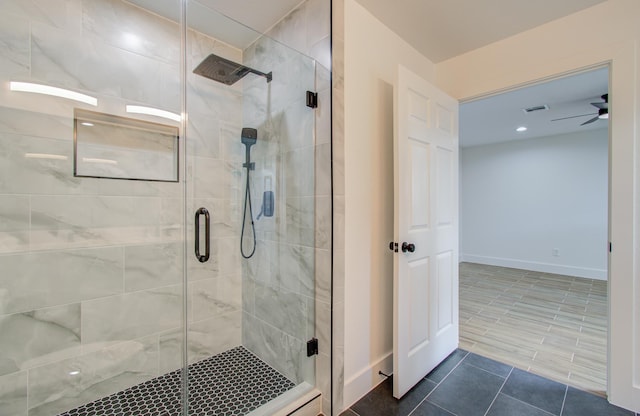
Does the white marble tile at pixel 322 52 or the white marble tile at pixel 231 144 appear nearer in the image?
the white marble tile at pixel 322 52

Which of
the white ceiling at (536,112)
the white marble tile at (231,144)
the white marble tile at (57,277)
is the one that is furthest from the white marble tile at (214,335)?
the white ceiling at (536,112)

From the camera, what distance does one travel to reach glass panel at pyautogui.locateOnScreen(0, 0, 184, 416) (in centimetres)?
151

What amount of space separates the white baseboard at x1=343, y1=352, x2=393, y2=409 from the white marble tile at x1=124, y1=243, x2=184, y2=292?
1360 millimetres

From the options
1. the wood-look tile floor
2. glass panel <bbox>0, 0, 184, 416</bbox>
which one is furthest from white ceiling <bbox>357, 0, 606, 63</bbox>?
the wood-look tile floor

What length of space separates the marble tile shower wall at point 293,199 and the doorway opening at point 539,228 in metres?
1.54

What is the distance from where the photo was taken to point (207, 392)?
1.79 meters

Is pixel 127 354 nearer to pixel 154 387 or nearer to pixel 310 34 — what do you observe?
pixel 154 387

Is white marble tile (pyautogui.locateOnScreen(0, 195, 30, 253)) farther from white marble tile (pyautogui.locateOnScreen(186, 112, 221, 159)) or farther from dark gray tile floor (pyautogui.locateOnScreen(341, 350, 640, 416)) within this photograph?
dark gray tile floor (pyautogui.locateOnScreen(341, 350, 640, 416))

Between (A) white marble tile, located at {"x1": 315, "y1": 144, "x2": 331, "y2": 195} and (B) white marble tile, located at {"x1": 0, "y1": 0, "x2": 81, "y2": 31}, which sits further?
(A) white marble tile, located at {"x1": 315, "y1": 144, "x2": 331, "y2": 195}

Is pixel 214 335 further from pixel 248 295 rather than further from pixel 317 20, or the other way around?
pixel 317 20

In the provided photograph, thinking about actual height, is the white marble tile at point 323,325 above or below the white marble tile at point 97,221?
below

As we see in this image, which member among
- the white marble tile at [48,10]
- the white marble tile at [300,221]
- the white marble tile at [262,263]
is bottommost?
the white marble tile at [262,263]

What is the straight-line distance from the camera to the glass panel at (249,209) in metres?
1.85

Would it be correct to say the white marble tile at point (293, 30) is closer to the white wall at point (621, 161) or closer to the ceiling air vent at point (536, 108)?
the white wall at point (621, 161)
